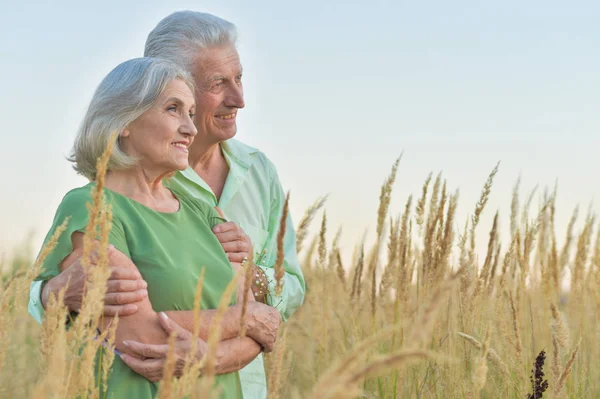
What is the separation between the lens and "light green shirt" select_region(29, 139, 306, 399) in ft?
9.35

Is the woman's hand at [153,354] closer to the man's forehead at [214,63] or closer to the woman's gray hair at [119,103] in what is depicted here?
the woman's gray hair at [119,103]

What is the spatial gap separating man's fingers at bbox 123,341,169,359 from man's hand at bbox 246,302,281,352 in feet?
1.11

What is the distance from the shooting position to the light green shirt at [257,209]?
2.85 m

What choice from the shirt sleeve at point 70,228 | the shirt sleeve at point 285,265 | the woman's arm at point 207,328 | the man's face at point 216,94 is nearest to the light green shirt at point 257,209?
the shirt sleeve at point 285,265

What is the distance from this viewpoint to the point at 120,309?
1999mm

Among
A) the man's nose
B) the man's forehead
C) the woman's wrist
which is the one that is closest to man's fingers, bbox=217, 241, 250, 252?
the woman's wrist

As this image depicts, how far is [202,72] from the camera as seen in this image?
3.12m

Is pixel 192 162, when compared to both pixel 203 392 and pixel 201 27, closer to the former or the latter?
pixel 201 27

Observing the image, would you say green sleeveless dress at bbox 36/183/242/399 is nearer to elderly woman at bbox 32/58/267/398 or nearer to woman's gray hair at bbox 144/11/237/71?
elderly woman at bbox 32/58/267/398

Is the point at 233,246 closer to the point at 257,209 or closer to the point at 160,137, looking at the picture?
the point at 160,137

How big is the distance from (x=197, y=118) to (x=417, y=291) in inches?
46.1

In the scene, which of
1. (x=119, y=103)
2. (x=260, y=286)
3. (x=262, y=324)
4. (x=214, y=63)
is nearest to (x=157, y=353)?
(x=262, y=324)

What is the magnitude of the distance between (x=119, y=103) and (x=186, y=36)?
0.85m

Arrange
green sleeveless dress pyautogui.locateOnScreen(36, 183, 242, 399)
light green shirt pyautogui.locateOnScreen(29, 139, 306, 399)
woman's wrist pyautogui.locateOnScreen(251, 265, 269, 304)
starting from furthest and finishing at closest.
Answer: light green shirt pyautogui.locateOnScreen(29, 139, 306, 399) < woman's wrist pyautogui.locateOnScreen(251, 265, 269, 304) < green sleeveless dress pyautogui.locateOnScreen(36, 183, 242, 399)
